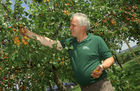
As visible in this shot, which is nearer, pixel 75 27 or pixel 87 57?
pixel 87 57

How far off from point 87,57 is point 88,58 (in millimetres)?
19

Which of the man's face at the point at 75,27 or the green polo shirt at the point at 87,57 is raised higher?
the man's face at the point at 75,27

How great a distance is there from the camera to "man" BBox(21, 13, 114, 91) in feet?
7.53

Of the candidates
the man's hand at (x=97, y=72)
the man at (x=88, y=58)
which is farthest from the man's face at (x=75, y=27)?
the man's hand at (x=97, y=72)

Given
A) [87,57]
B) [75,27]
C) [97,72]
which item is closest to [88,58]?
[87,57]

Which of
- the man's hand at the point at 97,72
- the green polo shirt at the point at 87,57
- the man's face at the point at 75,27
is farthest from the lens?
the man's face at the point at 75,27

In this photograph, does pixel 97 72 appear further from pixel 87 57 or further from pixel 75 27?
pixel 75 27

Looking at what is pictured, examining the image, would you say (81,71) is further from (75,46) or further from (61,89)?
(61,89)

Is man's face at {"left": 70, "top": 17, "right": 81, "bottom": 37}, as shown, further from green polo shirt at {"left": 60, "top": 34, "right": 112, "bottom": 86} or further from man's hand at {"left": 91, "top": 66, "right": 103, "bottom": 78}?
man's hand at {"left": 91, "top": 66, "right": 103, "bottom": 78}

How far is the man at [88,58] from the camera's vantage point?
2.29 m

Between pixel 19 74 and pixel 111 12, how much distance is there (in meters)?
3.23

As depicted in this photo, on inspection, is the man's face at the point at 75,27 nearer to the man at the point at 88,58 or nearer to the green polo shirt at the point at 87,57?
the man at the point at 88,58

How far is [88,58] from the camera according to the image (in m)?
2.32

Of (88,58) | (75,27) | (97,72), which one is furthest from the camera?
(75,27)
